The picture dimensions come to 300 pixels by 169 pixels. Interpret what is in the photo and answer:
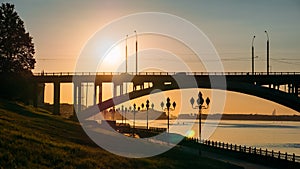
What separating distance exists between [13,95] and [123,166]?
52.0 metres

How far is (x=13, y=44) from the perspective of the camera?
82938 millimetres

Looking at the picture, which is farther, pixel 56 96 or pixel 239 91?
pixel 56 96

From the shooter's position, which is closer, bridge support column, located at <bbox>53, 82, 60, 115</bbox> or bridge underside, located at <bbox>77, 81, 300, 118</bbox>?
bridge underside, located at <bbox>77, 81, 300, 118</bbox>

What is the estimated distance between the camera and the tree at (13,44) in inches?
3216

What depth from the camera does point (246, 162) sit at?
49.3 metres

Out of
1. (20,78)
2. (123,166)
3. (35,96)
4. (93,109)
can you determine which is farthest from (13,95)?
(123,166)

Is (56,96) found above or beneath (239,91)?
beneath

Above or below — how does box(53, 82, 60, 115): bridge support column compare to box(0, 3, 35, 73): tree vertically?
below

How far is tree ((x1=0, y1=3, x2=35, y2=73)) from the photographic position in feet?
268

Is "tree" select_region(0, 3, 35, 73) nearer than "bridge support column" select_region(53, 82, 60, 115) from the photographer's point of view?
Yes

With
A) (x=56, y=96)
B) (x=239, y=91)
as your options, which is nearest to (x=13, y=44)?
(x=56, y=96)

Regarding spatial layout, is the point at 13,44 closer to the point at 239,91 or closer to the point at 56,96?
the point at 56,96

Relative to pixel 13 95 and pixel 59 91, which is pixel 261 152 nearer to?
pixel 13 95

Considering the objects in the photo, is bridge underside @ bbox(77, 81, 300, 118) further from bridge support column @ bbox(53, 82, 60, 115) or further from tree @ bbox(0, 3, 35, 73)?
tree @ bbox(0, 3, 35, 73)
